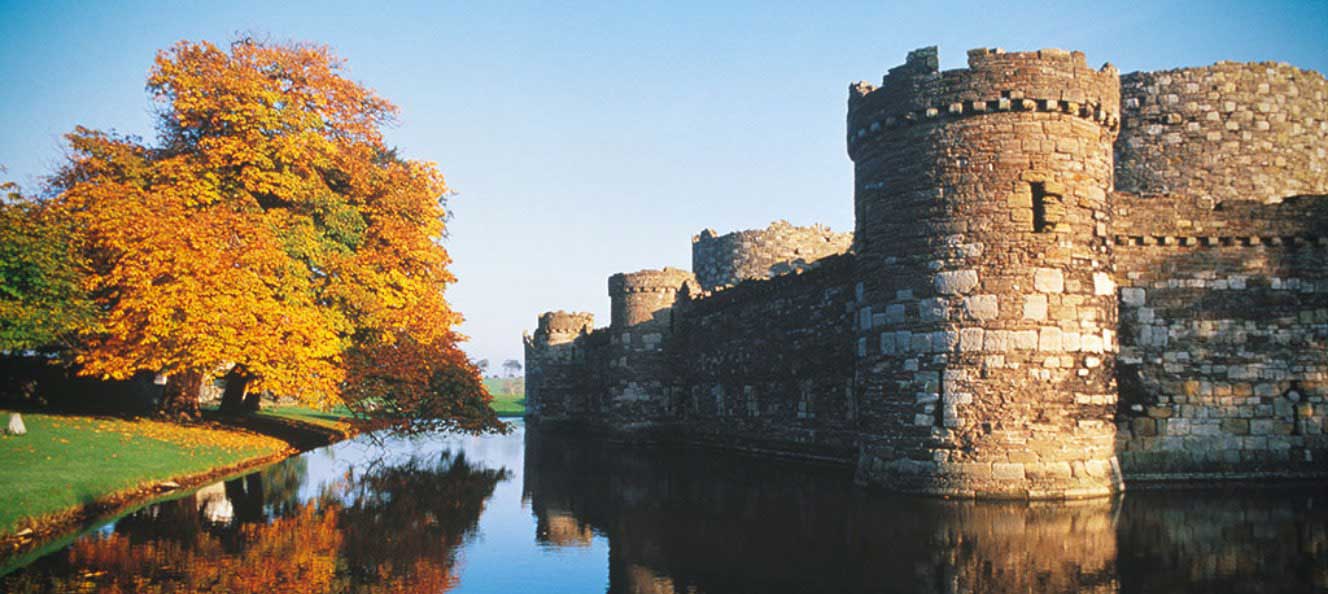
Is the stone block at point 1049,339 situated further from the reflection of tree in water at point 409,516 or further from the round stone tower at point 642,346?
the round stone tower at point 642,346

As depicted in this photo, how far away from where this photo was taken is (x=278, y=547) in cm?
1170

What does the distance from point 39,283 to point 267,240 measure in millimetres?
6289

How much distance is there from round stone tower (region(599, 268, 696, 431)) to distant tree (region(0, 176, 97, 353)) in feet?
60.1

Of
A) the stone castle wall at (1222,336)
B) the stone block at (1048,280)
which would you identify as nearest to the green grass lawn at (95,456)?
the stone block at (1048,280)

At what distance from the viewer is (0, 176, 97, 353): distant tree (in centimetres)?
2281

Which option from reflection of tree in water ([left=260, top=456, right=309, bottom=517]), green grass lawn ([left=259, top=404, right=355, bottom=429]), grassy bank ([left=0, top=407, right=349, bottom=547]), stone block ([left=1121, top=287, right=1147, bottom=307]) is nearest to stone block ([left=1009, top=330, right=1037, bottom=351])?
stone block ([left=1121, top=287, right=1147, bottom=307])

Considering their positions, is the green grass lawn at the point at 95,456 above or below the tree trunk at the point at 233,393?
below

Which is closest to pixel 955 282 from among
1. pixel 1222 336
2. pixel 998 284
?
pixel 998 284

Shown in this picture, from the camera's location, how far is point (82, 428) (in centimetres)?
2212

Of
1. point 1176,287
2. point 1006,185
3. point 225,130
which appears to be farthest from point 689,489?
point 225,130

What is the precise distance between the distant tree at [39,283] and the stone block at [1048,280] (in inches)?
915

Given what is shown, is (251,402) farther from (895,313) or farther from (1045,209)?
(1045,209)

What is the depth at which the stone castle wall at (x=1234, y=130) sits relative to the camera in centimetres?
2320

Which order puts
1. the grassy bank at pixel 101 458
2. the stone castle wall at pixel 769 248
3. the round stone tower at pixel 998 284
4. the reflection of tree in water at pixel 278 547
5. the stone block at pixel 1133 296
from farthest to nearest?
the stone castle wall at pixel 769 248 → the stone block at pixel 1133 296 → the round stone tower at pixel 998 284 → the grassy bank at pixel 101 458 → the reflection of tree in water at pixel 278 547
